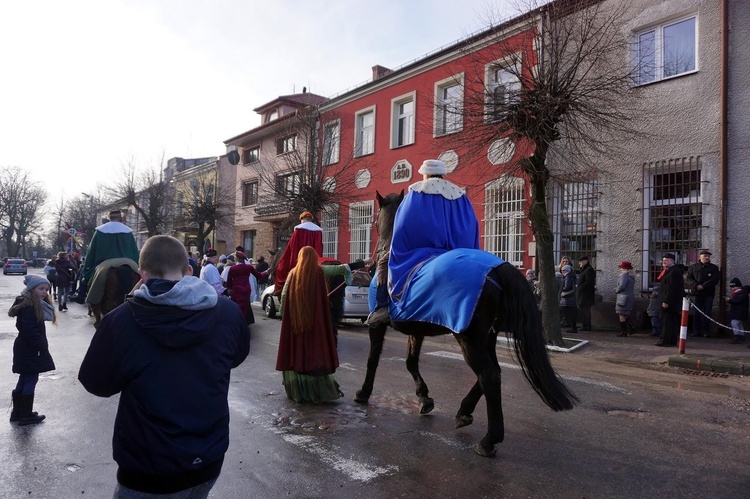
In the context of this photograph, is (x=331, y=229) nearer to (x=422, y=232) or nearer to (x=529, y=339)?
(x=422, y=232)

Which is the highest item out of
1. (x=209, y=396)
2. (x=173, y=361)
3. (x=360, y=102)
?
(x=360, y=102)

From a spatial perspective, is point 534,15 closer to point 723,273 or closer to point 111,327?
point 723,273

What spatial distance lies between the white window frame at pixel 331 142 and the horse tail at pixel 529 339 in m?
18.0

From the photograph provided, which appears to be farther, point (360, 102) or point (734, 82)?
point (360, 102)

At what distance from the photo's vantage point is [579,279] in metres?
12.6

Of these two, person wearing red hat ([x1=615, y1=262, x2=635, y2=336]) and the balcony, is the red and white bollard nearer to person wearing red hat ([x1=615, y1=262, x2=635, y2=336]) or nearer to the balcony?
person wearing red hat ([x1=615, y1=262, x2=635, y2=336])

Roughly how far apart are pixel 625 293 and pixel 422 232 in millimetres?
8911

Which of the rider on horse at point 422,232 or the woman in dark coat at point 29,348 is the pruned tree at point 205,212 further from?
the rider on horse at point 422,232

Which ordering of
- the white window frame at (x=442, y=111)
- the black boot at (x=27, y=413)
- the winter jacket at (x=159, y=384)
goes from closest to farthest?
1. the winter jacket at (x=159, y=384)
2. the black boot at (x=27, y=413)
3. the white window frame at (x=442, y=111)

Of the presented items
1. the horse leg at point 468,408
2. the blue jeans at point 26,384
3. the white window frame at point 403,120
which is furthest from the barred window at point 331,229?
the horse leg at point 468,408

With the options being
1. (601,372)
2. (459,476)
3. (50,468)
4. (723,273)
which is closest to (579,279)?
(723,273)

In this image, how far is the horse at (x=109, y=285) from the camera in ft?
22.4

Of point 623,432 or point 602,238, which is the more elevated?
point 602,238

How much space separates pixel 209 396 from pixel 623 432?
411 centimetres
